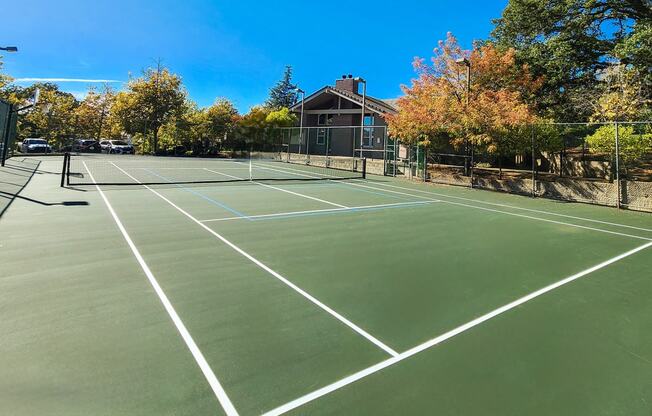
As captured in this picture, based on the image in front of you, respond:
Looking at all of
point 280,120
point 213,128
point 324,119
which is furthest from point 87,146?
point 324,119

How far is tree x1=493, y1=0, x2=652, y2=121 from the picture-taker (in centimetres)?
2194

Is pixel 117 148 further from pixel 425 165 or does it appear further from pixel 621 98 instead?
pixel 621 98

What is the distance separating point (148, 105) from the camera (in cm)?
4178

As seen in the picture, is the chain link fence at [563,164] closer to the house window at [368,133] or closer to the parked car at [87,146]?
the house window at [368,133]

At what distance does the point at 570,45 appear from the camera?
2214cm

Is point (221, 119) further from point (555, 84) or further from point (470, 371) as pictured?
point (470, 371)

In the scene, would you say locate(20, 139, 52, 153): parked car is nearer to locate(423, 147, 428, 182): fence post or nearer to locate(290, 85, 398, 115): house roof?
locate(290, 85, 398, 115): house roof

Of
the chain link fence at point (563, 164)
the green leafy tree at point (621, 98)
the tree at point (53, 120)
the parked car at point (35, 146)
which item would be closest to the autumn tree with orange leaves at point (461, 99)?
the chain link fence at point (563, 164)

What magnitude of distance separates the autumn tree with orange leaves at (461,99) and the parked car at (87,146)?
36.7m

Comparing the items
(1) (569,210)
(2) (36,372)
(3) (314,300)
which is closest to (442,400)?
(3) (314,300)

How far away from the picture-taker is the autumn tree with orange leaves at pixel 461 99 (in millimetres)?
17984

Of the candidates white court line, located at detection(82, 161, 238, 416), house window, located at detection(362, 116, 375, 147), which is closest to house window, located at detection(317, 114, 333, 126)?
house window, located at detection(362, 116, 375, 147)

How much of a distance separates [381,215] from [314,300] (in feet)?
21.7

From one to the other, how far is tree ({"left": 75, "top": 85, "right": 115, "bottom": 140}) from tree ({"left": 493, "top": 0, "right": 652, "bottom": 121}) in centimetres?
4609
